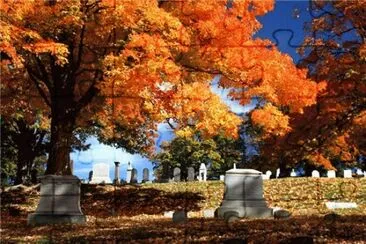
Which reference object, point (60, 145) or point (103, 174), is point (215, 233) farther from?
point (103, 174)

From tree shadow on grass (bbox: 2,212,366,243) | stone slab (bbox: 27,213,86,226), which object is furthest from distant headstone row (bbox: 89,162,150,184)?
tree shadow on grass (bbox: 2,212,366,243)

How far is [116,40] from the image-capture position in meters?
22.9

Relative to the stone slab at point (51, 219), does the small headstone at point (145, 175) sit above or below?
above

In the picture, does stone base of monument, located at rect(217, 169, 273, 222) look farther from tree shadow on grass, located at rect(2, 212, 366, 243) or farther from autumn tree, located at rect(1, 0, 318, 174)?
tree shadow on grass, located at rect(2, 212, 366, 243)

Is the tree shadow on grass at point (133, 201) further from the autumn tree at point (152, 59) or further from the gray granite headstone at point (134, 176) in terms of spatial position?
the gray granite headstone at point (134, 176)

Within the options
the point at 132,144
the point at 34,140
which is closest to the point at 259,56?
the point at 132,144

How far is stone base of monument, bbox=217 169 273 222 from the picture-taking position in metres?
20.4

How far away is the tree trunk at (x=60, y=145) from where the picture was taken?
80.8 feet

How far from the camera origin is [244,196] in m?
20.9

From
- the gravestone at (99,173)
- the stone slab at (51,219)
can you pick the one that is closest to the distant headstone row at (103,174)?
the gravestone at (99,173)

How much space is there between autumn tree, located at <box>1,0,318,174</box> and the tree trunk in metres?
0.04

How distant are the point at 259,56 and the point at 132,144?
20.2m

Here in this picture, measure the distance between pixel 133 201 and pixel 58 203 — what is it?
7715 millimetres

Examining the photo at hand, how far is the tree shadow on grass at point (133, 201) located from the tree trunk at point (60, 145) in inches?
87.4
